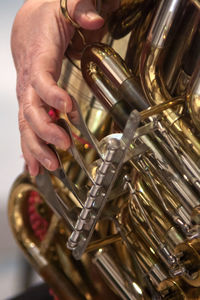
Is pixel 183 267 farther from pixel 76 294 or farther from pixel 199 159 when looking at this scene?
pixel 76 294

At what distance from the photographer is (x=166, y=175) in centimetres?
52

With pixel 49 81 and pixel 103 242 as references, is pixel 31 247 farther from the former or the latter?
pixel 49 81

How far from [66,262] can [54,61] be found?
32 cm

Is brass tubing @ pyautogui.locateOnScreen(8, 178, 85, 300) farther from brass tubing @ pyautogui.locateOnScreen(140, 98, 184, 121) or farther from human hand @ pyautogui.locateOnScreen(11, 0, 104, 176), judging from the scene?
brass tubing @ pyautogui.locateOnScreen(140, 98, 184, 121)

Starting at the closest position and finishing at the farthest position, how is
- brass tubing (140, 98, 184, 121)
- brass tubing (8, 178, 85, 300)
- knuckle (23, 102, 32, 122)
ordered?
brass tubing (140, 98, 184, 121) < knuckle (23, 102, 32, 122) < brass tubing (8, 178, 85, 300)

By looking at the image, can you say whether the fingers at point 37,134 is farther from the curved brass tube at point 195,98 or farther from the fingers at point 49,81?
the curved brass tube at point 195,98

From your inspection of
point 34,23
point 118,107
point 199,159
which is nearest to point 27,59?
point 34,23

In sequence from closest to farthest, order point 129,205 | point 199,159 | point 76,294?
point 199,159 → point 129,205 → point 76,294

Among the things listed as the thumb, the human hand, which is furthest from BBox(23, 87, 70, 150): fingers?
the thumb

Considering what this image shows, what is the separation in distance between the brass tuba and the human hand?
2 centimetres

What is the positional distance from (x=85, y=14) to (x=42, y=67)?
8 centimetres

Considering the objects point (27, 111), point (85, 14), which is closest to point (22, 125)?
point (27, 111)

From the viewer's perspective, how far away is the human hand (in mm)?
569

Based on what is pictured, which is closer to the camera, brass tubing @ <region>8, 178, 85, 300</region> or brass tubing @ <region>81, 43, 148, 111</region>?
brass tubing @ <region>81, 43, 148, 111</region>
